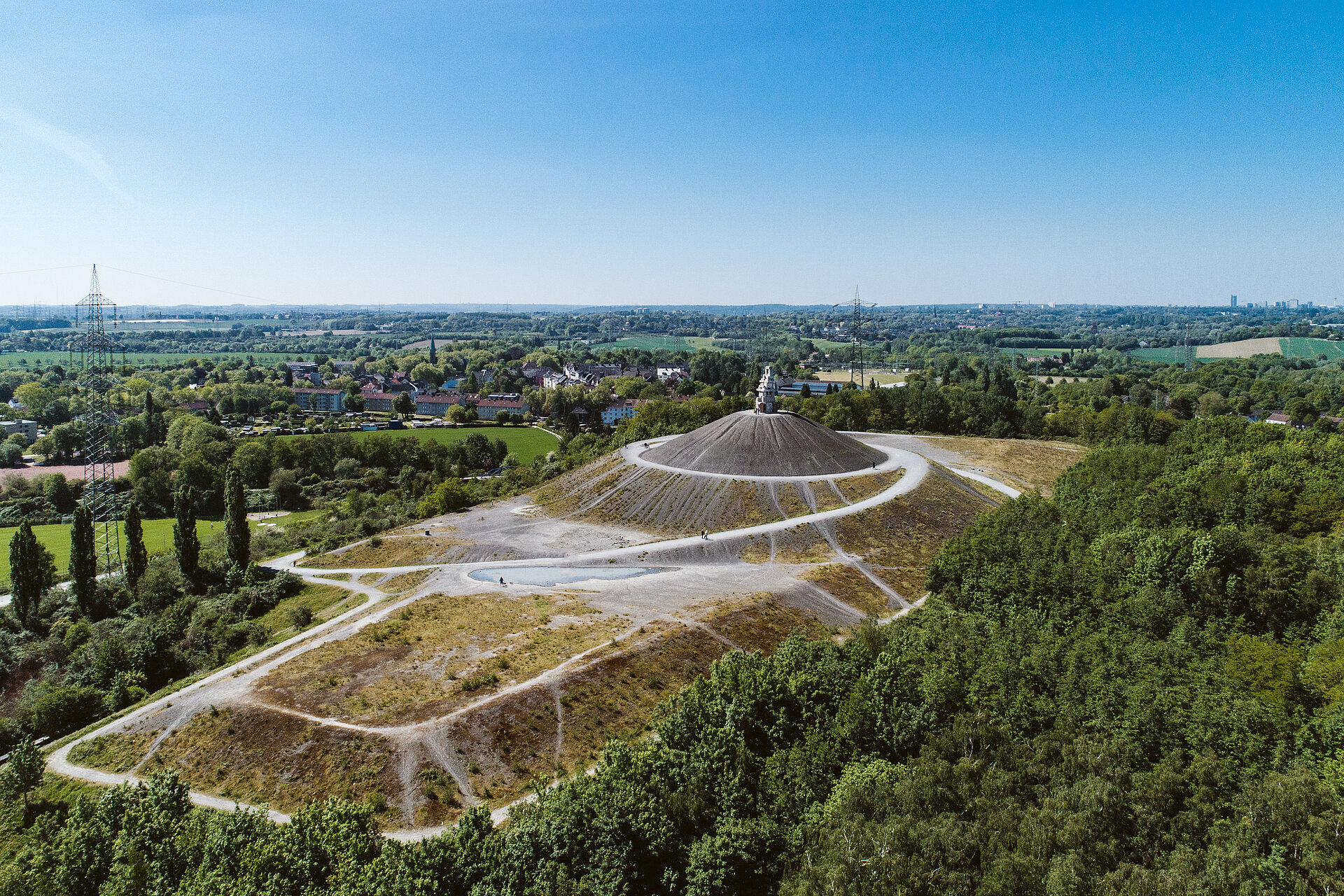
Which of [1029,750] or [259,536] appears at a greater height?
[1029,750]

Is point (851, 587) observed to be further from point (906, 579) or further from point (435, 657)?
point (435, 657)

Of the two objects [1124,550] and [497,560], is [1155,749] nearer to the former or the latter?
[1124,550]

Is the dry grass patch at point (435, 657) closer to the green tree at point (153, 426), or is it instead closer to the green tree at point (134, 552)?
the green tree at point (134, 552)

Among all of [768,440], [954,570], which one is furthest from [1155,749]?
[768,440]

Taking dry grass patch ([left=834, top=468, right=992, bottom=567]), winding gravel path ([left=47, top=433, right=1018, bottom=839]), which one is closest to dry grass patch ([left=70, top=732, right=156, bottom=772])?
winding gravel path ([left=47, top=433, right=1018, bottom=839])

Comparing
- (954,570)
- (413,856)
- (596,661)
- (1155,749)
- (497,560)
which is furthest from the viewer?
(497,560)

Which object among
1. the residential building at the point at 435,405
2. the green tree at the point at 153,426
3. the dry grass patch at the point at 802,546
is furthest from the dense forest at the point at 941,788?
the residential building at the point at 435,405
